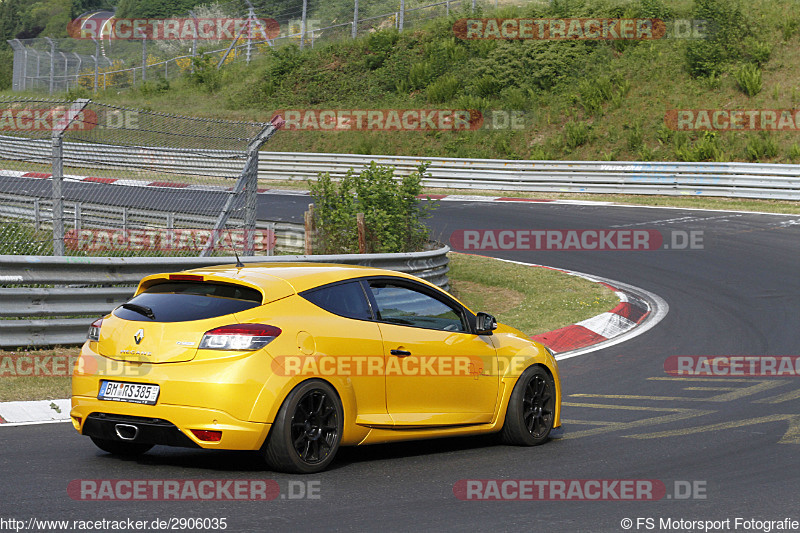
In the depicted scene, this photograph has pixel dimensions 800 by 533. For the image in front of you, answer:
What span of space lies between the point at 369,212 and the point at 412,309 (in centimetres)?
829

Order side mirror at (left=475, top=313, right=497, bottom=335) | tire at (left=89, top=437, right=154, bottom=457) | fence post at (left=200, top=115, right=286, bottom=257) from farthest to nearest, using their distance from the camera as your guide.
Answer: fence post at (left=200, top=115, right=286, bottom=257) < side mirror at (left=475, top=313, right=497, bottom=335) < tire at (left=89, top=437, right=154, bottom=457)

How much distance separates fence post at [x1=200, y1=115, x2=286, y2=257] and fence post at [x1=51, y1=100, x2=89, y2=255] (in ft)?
7.30

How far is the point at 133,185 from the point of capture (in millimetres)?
13789

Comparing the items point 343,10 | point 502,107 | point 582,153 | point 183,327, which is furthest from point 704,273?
point 343,10

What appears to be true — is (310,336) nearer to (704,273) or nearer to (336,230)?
(336,230)

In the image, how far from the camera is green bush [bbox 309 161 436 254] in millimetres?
15523

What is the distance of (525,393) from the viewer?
807 centimetres

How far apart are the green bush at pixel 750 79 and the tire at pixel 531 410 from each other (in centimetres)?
2822

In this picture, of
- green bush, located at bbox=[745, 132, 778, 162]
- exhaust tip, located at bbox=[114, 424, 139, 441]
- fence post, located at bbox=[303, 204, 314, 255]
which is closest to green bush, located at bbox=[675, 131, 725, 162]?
green bush, located at bbox=[745, 132, 778, 162]

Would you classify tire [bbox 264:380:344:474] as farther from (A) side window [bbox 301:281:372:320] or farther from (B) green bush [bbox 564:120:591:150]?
(B) green bush [bbox 564:120:591:150]

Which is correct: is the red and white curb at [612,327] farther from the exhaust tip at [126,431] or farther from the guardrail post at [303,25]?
the guardrail post at [303,25]

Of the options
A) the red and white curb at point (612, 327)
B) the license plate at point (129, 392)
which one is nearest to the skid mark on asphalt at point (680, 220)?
the red and white curb at point (612, 327)

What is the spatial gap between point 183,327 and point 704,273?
13.6 metres

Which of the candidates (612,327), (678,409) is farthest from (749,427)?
(612,327)
